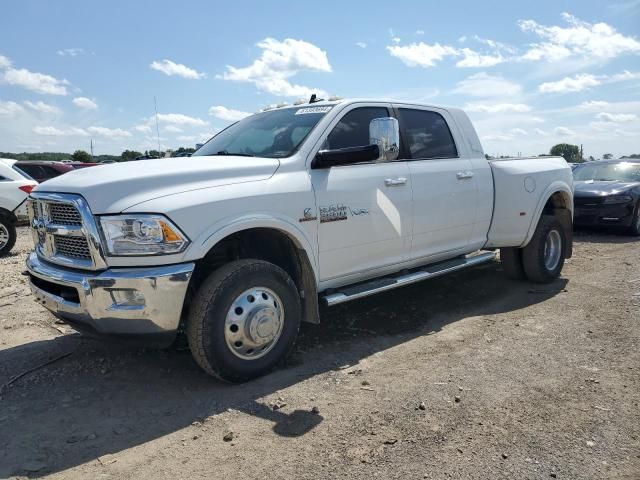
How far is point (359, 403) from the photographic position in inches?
133

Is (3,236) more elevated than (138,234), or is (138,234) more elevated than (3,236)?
(138,234)

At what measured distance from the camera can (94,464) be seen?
277 centimetres

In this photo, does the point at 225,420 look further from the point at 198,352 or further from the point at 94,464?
the point at 94,464

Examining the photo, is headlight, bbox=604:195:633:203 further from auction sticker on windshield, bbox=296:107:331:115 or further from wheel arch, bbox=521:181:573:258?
auction sticker on windshield, bbox=296:107:331:115

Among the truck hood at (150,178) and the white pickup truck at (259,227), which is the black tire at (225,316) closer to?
the white pickup truck at (259,227)

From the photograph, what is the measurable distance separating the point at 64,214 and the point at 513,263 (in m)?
4.98

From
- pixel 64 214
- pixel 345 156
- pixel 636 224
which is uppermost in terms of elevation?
Answer: pixel 345 156

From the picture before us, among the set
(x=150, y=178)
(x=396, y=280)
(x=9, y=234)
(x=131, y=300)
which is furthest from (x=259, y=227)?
(x=9, y=234)

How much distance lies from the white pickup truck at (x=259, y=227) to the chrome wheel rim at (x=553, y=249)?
58.5 inches

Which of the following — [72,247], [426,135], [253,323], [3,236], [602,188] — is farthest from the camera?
[602,188]

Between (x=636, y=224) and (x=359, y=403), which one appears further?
(x=636, y=224)

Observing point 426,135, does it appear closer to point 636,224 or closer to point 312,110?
point 312,110

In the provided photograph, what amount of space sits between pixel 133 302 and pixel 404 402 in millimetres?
1805

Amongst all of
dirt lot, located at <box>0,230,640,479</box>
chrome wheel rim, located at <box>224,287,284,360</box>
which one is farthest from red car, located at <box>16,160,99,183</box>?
chrome wheel rim, located at <box>224,287,284,360</box>
